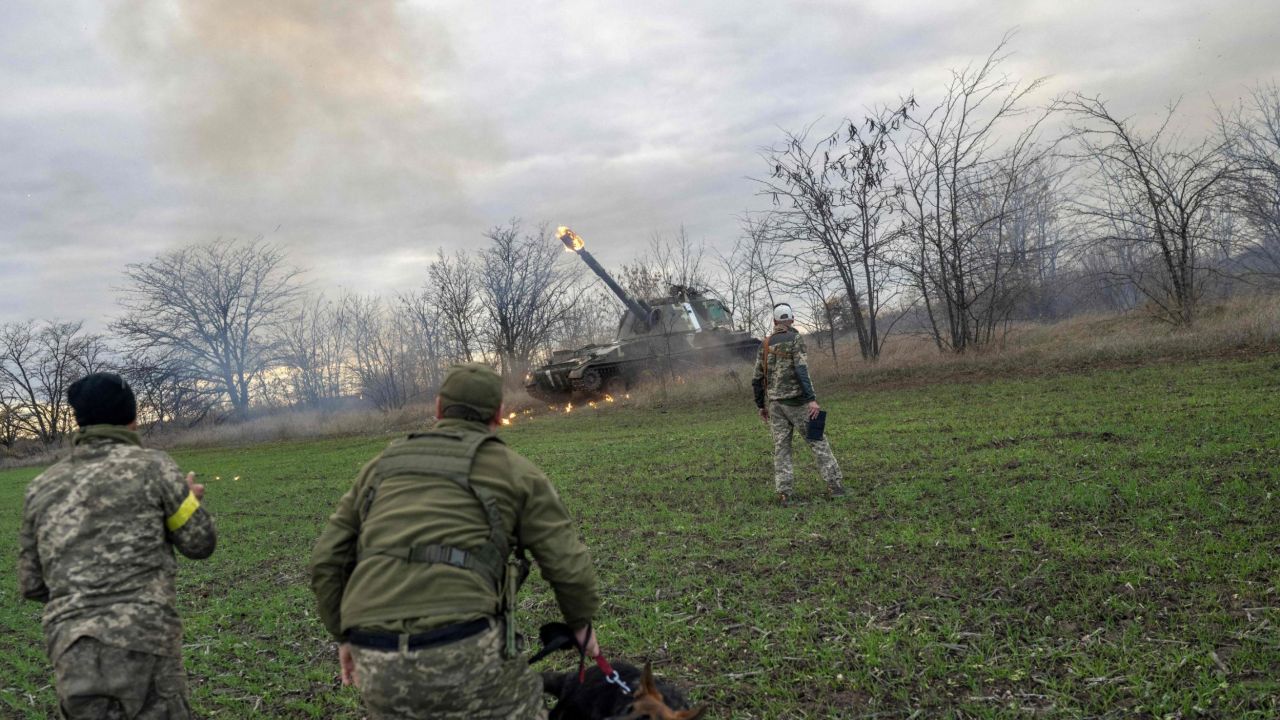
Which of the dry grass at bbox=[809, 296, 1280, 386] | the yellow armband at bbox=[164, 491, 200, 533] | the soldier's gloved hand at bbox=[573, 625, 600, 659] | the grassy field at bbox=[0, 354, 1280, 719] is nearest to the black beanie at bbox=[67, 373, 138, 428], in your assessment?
the yellow armband at bbox=[164, 491, 200, 533]

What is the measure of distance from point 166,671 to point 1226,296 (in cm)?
2527

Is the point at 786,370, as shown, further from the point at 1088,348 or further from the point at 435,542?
the point at 1088,348

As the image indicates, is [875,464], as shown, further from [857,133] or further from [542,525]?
[857,133]

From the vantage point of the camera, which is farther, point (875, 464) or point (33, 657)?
point (875, 464)

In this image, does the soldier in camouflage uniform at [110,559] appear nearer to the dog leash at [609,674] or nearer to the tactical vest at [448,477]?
the tactical vest at [448,477]

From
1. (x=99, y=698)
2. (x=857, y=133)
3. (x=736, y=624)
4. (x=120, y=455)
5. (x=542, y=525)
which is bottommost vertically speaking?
(x=736, y=624)

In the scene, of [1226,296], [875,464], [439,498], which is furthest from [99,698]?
[1226,296]

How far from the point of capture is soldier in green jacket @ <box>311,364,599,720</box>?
2268 millimetres

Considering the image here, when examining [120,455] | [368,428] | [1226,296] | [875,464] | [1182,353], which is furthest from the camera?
[368,428]

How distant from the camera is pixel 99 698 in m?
2.76

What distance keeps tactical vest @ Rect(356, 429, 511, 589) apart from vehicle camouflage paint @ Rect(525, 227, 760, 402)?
21310 millimetres

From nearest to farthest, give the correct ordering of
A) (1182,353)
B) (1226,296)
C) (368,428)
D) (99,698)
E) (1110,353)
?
(99,698), (1182,353), (1110,353), (1226,296), (368,428)

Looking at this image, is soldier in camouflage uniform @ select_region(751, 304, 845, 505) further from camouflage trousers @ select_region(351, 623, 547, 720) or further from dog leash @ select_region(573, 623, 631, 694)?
camouflage trousers @ select_region(351, 623, 547, 720)

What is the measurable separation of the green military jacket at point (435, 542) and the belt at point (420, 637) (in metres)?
0.02
